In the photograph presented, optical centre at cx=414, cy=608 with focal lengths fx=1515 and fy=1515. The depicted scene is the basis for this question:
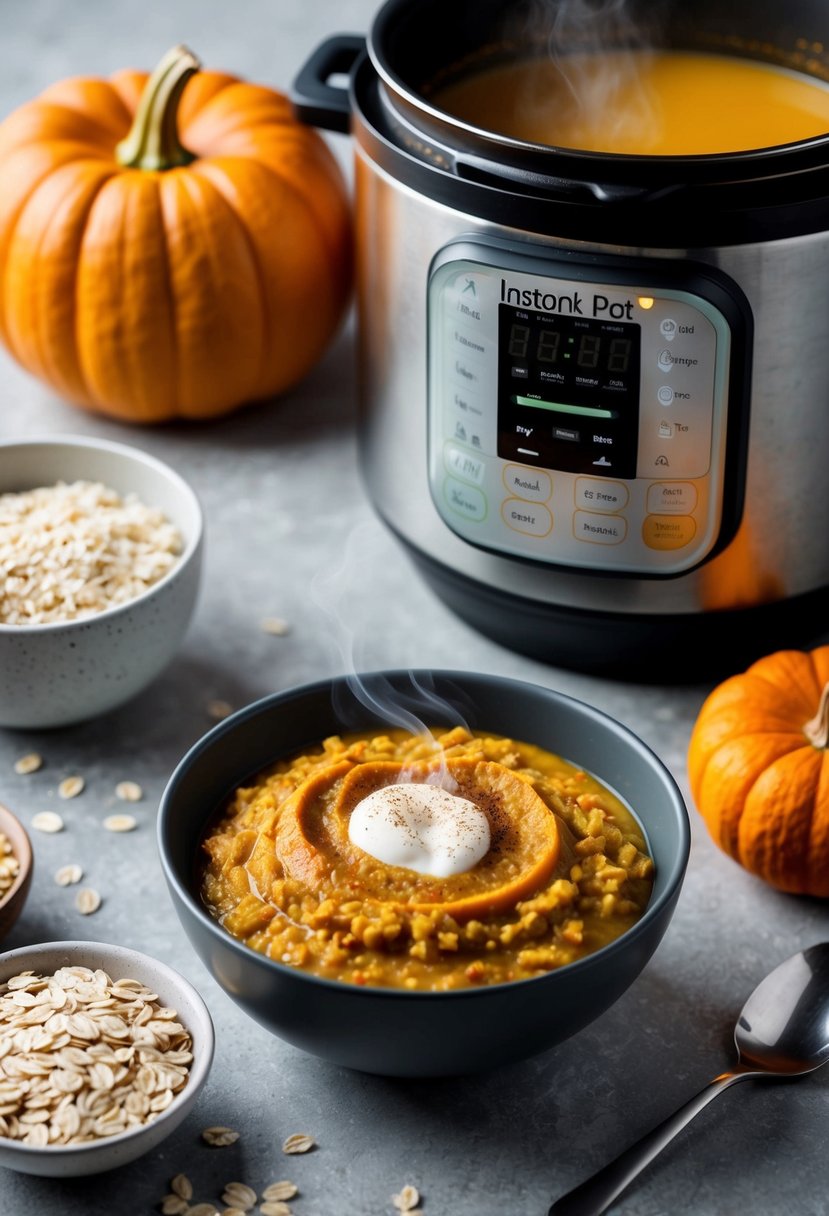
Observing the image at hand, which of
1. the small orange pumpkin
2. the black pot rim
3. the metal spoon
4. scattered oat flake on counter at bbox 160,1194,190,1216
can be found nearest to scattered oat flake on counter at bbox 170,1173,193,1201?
scattered oat flake on counter at bbox 160,1194,190,1216

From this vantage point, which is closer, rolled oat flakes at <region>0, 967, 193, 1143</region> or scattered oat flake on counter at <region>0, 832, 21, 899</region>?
rolled oat flakes at <region>0, 967, 193, 1143</region>

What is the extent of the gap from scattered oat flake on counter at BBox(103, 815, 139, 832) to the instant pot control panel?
379mm

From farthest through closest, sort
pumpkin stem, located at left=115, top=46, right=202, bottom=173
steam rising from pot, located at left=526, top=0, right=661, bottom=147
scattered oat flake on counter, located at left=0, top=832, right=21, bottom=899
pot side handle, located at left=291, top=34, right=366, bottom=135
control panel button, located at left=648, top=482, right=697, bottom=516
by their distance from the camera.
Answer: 1. pumpkin stem, located at left=115, top=46, right=202, bottom=173
2. pot side handle, located at left=291, top=34, right=366, bottom=135
3. steam rising from pot, located at left=526, top=0, right=661, bottom=147
4. control panel button, located at left=648, top=482, right=697, bottom=516
5. scattered oat flake on counter, located at left=0, top=832, right=21, bottom=899

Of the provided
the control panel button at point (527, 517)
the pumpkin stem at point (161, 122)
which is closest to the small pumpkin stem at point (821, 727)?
the control panel button at point (527, 517)

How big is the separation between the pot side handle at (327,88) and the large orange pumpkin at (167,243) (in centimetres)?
15

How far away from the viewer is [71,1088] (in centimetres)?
94

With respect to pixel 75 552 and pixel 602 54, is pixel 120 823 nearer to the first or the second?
pixel 75 552

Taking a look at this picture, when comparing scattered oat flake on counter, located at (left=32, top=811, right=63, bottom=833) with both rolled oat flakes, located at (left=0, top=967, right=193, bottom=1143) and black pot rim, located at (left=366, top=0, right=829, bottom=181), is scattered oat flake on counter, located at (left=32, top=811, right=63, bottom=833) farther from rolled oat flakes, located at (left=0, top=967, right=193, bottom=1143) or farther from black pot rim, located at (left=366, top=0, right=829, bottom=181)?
black pot rim, located at (left=366, top=0, right=829, bottom=181)

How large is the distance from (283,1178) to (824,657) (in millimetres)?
589

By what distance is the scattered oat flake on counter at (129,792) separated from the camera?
4.21 ft

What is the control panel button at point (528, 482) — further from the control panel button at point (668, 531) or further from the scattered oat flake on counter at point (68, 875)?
the scattered oat flake on counter at point (68, 875)

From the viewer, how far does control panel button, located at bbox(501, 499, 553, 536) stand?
126 centimetres

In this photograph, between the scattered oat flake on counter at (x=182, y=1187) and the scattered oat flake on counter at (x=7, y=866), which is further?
the scattered oat flake on counter at (x=7, y=866)

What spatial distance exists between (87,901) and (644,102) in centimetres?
84
